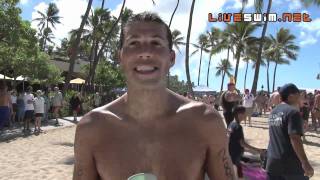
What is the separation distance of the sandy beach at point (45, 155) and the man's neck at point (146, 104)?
7.19 m

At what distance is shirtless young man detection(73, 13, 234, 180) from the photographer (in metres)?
1.96

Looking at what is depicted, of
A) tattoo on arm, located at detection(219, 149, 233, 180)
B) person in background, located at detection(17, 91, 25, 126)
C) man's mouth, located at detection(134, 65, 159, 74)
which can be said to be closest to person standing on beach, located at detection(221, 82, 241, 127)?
tattoo on arm, located at detection(219, 149, 233, 180)

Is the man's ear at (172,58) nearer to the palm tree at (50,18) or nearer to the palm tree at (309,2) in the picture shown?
the palm tree at (309,2)

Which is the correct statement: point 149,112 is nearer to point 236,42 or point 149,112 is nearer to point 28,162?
point 28,162

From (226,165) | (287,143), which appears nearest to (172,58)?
(226,165)

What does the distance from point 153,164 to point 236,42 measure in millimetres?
51508

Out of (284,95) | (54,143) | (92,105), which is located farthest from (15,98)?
(284,95)

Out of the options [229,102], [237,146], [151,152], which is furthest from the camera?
[229,102]

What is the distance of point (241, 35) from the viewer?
171 feet

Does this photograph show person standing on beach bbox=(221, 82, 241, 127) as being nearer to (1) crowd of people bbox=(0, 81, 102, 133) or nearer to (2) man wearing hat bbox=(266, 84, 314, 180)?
(2) man wearing hat bbox=(266, 84, 314, 180)

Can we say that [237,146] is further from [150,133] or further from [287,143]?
[150,133]

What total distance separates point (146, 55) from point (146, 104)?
0.23m

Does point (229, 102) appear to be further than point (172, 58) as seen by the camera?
Yes

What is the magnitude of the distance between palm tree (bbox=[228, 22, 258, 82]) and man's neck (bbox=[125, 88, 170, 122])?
49196 millimetres
